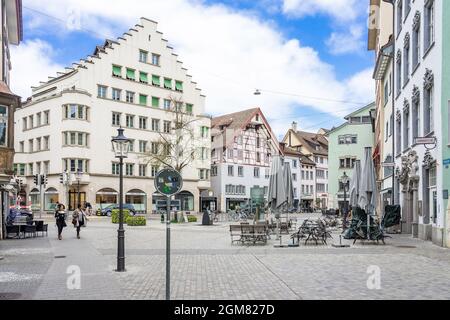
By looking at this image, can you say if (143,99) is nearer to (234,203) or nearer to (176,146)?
(234,203)

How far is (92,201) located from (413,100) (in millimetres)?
40275

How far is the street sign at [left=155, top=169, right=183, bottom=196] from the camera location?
363 inches

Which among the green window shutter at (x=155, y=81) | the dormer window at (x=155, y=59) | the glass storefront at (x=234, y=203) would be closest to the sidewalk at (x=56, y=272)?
the green window shutter at (x=155, y=81)

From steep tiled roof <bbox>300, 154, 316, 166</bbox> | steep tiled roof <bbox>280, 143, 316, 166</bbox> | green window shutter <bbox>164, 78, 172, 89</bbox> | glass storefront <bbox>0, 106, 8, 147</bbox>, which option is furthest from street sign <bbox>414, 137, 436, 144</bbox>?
steep tiled roof <bbox>300, 154, 316, 166</bbox>

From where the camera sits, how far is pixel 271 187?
2222 centimetres

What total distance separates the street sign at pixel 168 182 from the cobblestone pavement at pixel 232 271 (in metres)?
2.04

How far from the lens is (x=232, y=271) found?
1296 cm

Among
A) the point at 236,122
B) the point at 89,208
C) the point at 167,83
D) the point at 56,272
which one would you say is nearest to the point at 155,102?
the point at 167,83

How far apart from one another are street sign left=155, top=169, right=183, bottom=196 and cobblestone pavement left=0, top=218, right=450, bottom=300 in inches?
80.1

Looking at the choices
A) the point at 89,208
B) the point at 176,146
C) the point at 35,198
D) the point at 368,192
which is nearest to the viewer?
the point at 368,192

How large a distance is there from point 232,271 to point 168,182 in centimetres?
458

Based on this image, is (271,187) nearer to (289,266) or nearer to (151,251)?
(151,251)

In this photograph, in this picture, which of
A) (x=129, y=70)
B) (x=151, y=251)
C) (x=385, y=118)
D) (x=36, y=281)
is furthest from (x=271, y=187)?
(x=129, y=70)

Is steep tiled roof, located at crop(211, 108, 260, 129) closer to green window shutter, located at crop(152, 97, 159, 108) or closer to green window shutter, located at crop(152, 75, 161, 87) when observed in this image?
green window shutter, located at crop(152, 97, 159, 108)
